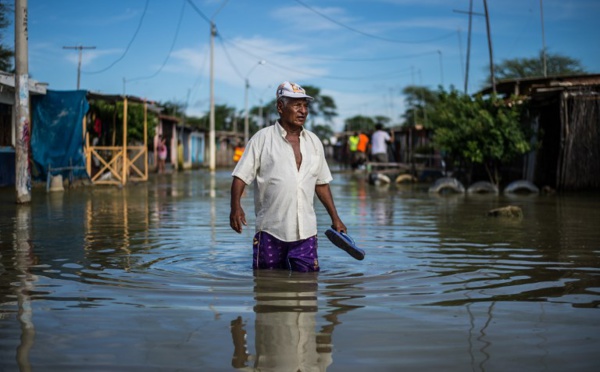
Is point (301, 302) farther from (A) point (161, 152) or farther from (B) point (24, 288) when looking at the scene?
(A) point (161, 152)

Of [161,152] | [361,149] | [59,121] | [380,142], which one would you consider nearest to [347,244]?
[59,121]

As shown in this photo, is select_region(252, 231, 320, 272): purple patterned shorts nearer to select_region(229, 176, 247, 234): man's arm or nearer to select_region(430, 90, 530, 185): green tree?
select_region(229, 176, 247, 234): man's arm

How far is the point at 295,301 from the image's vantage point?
16.1 ft

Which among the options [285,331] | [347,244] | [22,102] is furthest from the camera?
[22,102]

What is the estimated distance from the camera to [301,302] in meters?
4.87

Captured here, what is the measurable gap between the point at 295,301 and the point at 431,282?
1.31m

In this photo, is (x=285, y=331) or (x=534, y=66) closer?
(x=285, y=331)

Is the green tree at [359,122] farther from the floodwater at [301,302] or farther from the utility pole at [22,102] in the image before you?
the floodwater at [301,302]

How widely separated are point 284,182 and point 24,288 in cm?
197

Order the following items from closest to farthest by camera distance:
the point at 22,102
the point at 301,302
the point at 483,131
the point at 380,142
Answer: the point at 301,302 < the point at 22,102 < the point at 483,131 < the point at 380,142

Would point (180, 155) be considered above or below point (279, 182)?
above

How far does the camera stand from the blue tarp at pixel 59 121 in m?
20.9

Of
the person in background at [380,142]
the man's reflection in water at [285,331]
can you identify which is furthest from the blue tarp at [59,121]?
the man's reflection in water at [285,331]

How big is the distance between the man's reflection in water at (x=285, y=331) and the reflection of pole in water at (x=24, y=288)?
3.18 feet
